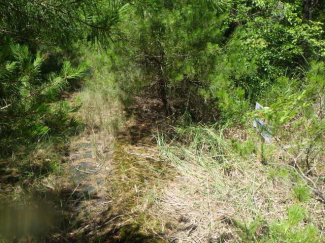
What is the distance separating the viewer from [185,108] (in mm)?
3814

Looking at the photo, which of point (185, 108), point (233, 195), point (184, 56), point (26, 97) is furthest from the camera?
point (185, 108)

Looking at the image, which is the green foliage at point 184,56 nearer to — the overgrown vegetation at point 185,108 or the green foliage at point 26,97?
the overgrown vegetation at point 185,108

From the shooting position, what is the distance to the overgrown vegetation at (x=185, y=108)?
62.1 inches

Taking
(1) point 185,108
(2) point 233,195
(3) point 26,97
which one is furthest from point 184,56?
(3) point 26,97

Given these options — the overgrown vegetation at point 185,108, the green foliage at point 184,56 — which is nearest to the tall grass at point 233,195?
Answer: the overgrown vegetation at point 185,108

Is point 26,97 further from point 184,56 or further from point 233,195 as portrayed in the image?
point 184,56

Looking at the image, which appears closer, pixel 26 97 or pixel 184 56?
pixel 26 97

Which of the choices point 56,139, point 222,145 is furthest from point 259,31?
point 56,139

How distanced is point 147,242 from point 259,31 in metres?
3.88

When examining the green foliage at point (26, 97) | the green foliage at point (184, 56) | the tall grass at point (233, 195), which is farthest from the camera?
the green foliage at point (184, 56)

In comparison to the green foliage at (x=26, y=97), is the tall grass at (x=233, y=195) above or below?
below

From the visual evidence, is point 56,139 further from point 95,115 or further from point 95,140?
point 95,115

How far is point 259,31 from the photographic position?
428cm

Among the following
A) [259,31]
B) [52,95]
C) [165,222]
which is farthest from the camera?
[259,31]
